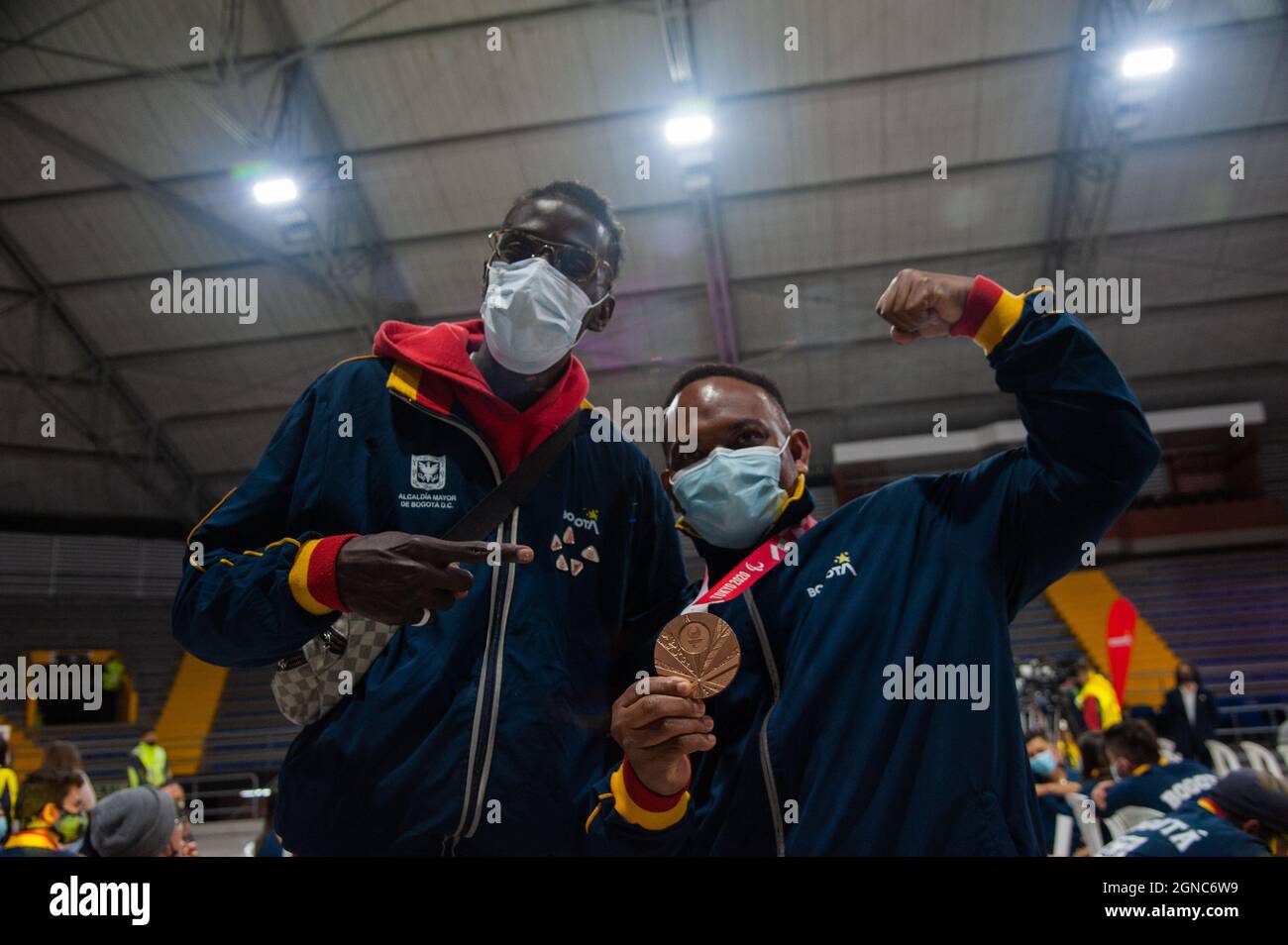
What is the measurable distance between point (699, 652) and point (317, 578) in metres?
0.66

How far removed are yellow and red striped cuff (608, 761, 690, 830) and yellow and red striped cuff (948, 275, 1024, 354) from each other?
38.9 inches

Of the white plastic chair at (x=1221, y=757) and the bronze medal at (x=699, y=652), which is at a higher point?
the bronze medal at (x=699, y=652)

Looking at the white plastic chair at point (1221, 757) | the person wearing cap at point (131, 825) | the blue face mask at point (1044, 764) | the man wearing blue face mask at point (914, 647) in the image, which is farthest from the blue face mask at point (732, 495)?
the white plastic chair at point (1221, 757)

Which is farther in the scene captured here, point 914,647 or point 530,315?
point 530,315

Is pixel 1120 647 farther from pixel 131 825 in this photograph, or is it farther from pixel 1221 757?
pixel 131 825

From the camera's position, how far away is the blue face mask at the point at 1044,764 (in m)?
6.55

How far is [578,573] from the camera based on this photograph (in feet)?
6.17

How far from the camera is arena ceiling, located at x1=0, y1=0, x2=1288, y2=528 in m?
11.2

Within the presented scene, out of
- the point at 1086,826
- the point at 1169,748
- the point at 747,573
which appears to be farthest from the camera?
the point at 1169,748

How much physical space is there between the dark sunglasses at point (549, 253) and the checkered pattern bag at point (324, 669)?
0.90 meters

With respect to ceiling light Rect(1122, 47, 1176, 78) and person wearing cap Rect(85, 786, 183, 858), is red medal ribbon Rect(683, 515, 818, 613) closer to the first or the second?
person wearing cap Rect(85, 786, 183, 858)

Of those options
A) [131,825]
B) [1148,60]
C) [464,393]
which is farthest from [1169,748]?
[464,393]

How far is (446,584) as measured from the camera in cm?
150

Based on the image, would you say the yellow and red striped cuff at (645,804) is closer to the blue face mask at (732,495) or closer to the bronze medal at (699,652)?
the bronze medal at (699,652)
